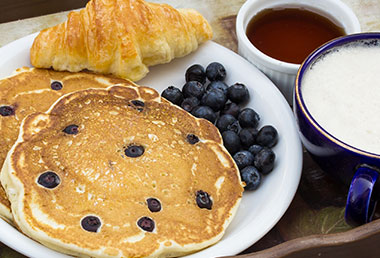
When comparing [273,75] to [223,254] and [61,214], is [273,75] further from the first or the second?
[61,214]

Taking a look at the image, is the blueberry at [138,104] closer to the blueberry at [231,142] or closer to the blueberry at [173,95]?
the blueberry at [173,95]

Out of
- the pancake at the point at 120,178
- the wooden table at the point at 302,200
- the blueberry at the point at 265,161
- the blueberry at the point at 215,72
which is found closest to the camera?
the wooden table at the point at 302,200

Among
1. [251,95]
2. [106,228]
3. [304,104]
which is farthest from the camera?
[251,95]

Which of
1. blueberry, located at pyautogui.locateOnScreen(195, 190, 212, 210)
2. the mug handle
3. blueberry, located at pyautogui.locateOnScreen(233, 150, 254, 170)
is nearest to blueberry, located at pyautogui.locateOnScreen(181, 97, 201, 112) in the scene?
blueberry, located at pyautogui.locateOnScreen(233, 150, 254, 170)

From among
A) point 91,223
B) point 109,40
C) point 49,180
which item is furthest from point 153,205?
point 109,40

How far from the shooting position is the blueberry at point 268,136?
1521mm

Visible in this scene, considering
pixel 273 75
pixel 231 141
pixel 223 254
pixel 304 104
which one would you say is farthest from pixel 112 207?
pixel 273 75

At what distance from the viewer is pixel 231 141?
1.53 metres

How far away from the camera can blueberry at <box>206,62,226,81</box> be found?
170cm

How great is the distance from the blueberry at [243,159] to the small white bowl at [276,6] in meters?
0.32

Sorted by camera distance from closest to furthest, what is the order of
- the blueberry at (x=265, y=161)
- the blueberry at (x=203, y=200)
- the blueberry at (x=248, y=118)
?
the blueberry at (x=203, y=200) < the blueberry at (x=265, y=161) < the blueberry at (x=248, y=118)

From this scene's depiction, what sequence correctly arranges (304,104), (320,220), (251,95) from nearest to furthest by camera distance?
(304,104), (320,220), (251,95)

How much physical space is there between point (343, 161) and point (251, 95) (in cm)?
45

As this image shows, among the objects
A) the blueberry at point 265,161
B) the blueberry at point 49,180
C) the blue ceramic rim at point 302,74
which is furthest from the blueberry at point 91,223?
the blue ceramic rim at point 302,74
